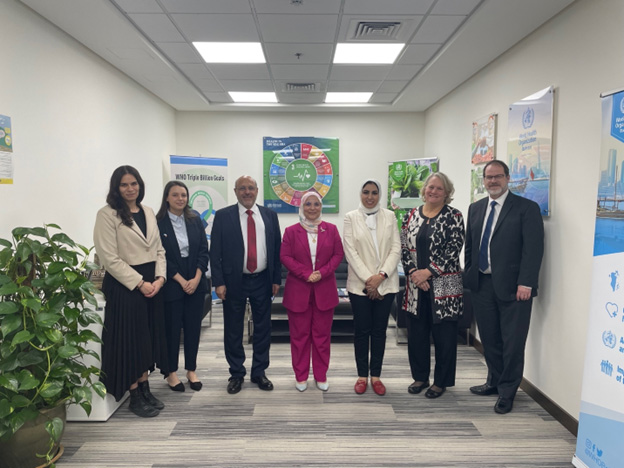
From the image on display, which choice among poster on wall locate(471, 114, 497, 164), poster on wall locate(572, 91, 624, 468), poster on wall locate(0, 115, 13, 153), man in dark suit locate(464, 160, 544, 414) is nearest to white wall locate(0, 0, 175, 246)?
poster on wall locate(0, 115, 13, 153)

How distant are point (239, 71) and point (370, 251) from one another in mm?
2614

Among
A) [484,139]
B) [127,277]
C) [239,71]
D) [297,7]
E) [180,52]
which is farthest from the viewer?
[239,71]

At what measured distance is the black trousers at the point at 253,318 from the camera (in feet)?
10.1

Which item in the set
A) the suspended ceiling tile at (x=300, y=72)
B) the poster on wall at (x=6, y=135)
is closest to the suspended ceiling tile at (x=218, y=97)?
the suspended ceiling tile at (x=300, y=72)

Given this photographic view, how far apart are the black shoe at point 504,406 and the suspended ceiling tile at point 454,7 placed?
2.69m

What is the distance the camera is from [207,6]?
2.95 m

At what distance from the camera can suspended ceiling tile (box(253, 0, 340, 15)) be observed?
2.88 metres

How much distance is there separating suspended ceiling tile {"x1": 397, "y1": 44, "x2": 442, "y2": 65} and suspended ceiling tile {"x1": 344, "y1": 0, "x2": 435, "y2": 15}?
700mm

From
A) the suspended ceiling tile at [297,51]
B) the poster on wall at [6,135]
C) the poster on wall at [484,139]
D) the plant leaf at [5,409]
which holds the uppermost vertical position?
the suspended ceiling tile at [297,51]

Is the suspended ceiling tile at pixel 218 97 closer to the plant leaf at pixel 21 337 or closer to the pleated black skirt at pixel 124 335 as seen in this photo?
the pleated black skirt at pixel 124 335

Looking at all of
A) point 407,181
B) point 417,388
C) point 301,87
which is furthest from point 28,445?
point 407,181

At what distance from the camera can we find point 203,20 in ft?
10.5

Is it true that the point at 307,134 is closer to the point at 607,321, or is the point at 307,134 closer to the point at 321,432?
the point at 321,432

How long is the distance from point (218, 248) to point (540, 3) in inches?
106
